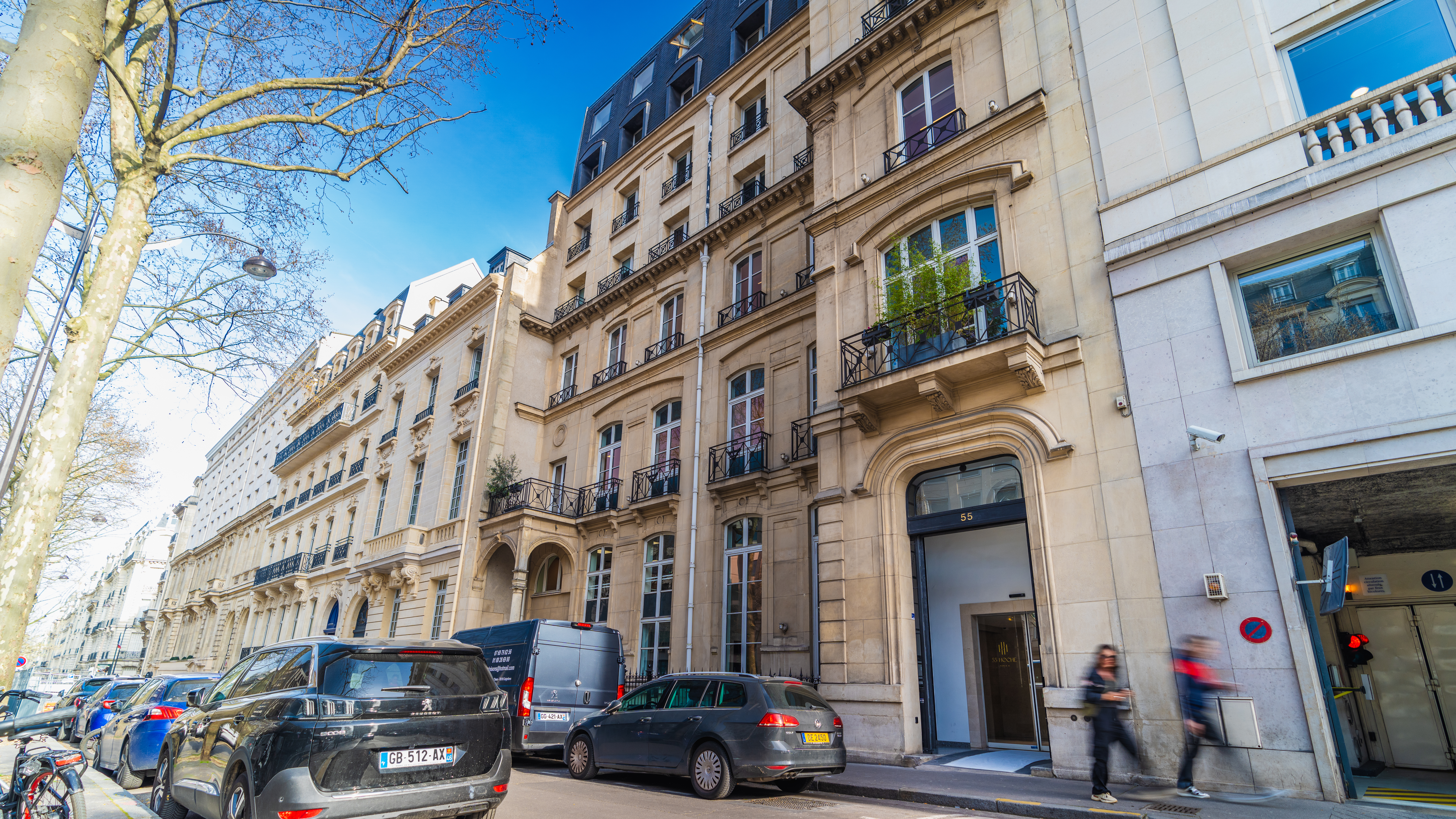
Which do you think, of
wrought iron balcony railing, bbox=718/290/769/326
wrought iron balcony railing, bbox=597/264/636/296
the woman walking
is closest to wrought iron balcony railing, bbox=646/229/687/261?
wrought iron balcony railing, bbox=597/264/636/296

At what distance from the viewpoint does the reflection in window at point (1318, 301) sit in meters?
8.41

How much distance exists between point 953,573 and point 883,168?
7901 mm

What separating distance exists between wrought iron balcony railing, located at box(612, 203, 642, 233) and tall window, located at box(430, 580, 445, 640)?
42.0 feet

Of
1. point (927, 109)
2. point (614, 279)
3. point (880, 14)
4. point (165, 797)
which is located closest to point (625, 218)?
point (614, 279)

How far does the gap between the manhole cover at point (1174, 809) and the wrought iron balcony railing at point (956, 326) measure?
5841mm

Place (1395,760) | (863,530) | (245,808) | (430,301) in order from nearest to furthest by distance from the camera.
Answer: (245,808) → (1395,760) → (863,530) → (430,301)

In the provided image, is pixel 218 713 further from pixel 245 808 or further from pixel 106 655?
pixel 106 655

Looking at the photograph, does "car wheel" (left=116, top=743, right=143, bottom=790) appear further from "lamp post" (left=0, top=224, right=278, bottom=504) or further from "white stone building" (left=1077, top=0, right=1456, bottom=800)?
"white stone building" (left=1077, top=0, right=1456, bottom=800)

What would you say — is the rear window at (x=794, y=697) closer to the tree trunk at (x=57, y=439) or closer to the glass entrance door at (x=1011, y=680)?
the glass entrance door at (x=1011, y=680)

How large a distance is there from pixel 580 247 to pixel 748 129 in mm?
8227

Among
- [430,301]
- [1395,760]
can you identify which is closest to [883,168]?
[1395,760]

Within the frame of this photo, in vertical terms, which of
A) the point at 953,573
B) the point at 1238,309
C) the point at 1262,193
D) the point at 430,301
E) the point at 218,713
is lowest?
the point at 218,713

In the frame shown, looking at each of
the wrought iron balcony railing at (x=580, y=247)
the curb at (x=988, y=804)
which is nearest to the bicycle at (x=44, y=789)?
the curb at (x=988, y=804)

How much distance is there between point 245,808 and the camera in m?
5.18
